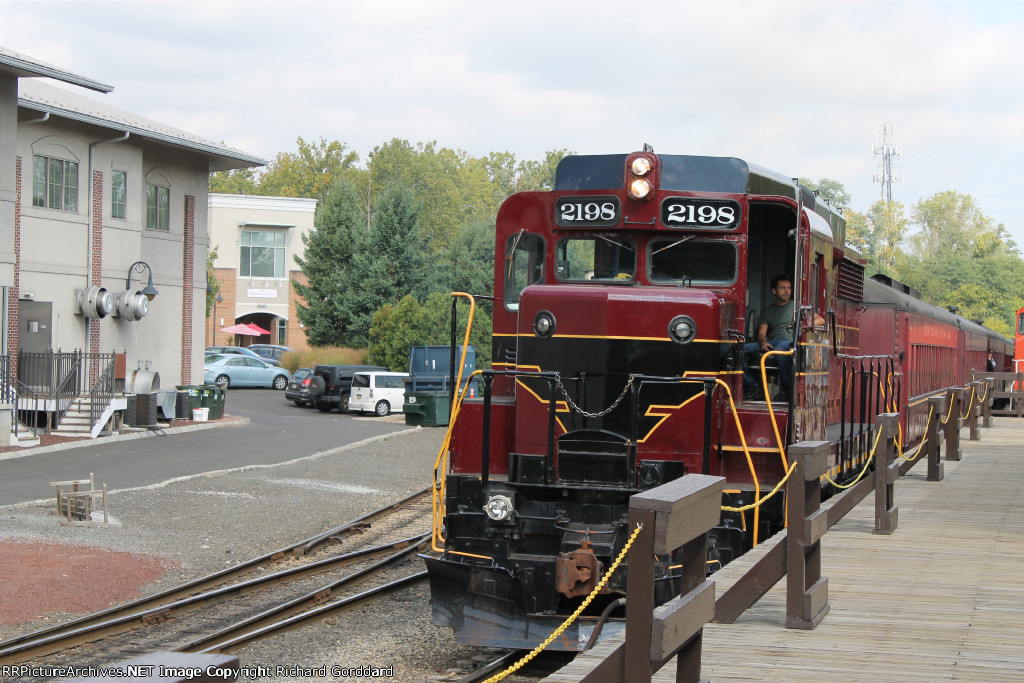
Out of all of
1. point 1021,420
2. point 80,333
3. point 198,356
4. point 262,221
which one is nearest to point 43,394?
point 80,333

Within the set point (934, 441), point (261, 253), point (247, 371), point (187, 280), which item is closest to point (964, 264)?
point (261, 253)

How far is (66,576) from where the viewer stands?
11875 mm

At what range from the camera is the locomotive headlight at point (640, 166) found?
8883 millimetres

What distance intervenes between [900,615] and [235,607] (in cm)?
683

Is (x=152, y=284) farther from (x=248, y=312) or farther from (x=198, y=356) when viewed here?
(x=248, y=312)

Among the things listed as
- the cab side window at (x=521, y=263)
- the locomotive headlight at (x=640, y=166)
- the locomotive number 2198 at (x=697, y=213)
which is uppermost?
the locomotive headlight at (x=640, y=166)

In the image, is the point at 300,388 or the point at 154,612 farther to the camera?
the point at 300,388

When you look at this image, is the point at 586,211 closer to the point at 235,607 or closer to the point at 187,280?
the point at 235,607

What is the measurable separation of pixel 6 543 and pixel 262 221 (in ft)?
164

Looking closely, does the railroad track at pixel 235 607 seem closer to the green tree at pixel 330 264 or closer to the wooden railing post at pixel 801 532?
the wooden railing post at pixel 801 532

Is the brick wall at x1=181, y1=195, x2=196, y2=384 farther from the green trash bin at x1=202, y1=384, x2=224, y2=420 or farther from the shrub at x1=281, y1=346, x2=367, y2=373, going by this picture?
the shrub at x1=281, y1=346, x2=367, y2=373

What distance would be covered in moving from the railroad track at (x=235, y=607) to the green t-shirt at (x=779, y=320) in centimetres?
501

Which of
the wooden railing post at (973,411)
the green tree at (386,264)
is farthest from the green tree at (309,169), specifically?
the wooden railing post at (973,411)

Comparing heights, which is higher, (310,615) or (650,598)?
(650,598)
